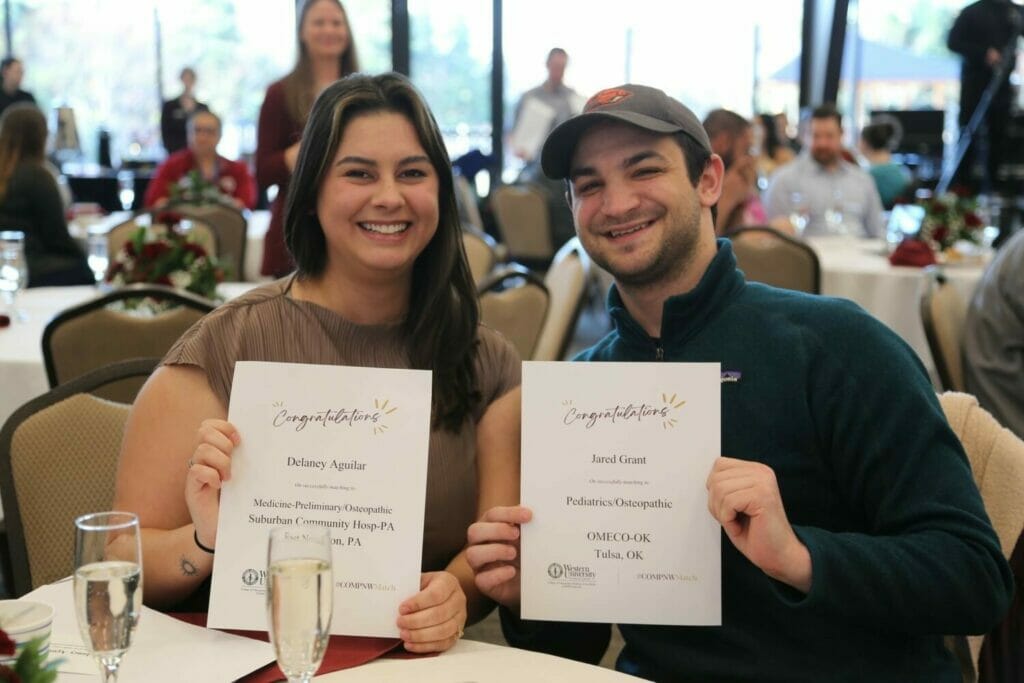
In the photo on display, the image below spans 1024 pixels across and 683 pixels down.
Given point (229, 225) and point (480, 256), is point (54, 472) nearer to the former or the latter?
point (480, 256)

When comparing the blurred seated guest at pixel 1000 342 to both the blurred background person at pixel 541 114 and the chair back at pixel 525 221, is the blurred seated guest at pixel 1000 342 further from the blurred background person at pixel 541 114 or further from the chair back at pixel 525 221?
the blurred background person at pixel 541 114

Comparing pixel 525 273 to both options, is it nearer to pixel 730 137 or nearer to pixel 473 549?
pixel 730 137

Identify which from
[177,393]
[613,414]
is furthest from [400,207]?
[613,414]

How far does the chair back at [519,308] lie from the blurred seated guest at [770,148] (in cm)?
721

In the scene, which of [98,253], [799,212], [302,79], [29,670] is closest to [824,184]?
[799,212]

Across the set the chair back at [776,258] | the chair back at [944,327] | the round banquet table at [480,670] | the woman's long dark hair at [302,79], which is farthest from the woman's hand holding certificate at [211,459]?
the chair back at [776,258]

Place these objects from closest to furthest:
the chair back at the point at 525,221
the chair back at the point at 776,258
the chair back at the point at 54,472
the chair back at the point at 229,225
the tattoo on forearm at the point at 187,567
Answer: the tattoo on forearm at the point at 187,567, the chair back at the point at 54,472, the chair back at the point at 776,258, the chair back at the point at 229,225, the chair back at the point at 525,221

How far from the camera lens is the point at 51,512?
6.81 feet

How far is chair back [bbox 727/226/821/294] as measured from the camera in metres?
4.80

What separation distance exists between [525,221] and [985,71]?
5.46 m

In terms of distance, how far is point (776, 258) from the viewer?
4.82 m

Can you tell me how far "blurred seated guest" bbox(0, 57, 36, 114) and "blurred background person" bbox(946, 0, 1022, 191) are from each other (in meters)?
8.96

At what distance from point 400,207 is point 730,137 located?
3.37m

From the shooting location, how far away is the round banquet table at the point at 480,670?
1410 millimetres
